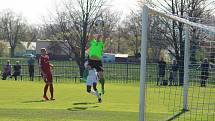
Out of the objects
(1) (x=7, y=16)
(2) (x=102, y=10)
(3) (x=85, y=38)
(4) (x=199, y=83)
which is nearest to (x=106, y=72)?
(3) (x=85, y=38)

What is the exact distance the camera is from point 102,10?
46.6m

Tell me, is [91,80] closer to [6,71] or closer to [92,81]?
[92,81]

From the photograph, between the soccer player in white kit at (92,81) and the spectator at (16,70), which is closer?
→ the soccer player in white kit at (92,81)

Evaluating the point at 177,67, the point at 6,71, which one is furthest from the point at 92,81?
the point at 6,71

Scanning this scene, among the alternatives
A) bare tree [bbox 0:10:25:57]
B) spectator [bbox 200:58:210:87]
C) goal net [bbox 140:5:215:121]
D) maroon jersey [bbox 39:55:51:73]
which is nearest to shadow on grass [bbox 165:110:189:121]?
goal net [bbox 140:5:215:121]

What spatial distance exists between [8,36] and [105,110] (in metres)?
97.8

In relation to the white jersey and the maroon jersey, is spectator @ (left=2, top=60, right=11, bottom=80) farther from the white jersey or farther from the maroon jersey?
the white jersey

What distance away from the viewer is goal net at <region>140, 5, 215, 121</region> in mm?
10482

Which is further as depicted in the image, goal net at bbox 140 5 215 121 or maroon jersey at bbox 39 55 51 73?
maroon jersey at bbox 39 55 51 73

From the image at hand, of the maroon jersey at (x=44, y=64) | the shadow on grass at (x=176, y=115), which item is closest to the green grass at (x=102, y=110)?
the shadow on grass at (x=176, y=115)

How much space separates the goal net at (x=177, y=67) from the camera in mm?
10482

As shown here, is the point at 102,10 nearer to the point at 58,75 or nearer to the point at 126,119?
the point at 58,75

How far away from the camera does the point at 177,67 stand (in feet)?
54.3

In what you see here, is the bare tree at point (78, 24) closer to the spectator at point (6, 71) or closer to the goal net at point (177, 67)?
the spectator at point (6, 71)
